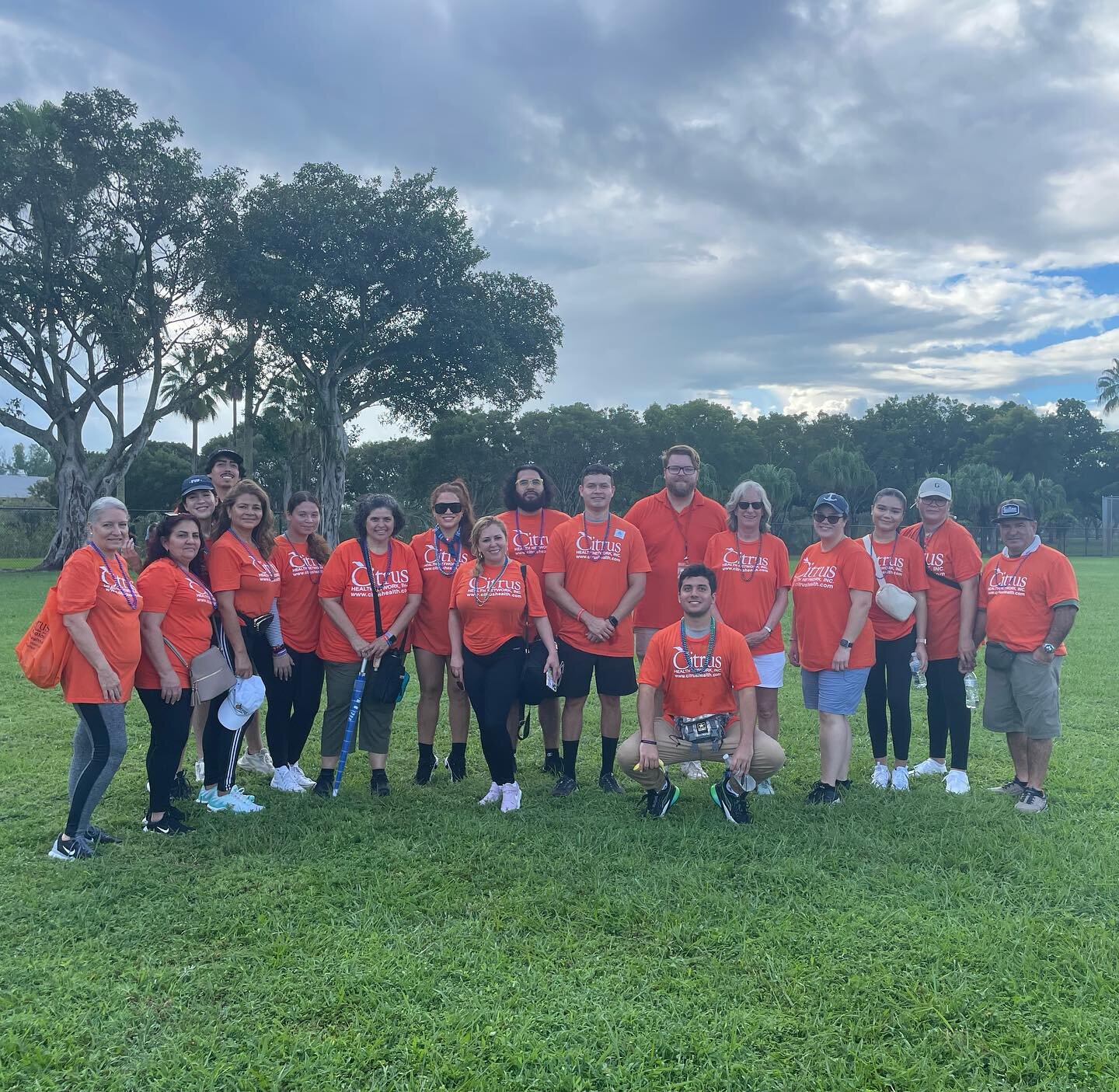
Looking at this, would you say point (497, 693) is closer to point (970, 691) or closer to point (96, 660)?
point (96, 660)

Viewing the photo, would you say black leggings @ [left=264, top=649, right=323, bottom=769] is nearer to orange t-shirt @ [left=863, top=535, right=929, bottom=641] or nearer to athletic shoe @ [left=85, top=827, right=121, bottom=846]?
athletic shoe @ [left=85, top=827, right=121, bottom=846]

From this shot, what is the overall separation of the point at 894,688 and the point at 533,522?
2.65 m

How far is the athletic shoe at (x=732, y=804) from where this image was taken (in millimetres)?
4648

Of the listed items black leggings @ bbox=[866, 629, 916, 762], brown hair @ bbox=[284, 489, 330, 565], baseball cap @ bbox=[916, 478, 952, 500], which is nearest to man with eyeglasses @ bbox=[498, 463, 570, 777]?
brown hair @ bbox=[284, 489, 330, 565]

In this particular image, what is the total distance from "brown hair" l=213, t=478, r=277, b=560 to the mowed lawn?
1.63 metres

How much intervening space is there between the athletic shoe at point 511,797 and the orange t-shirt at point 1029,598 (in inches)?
124

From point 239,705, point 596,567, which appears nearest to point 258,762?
point 239,705

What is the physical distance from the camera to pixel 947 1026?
9.13 feet

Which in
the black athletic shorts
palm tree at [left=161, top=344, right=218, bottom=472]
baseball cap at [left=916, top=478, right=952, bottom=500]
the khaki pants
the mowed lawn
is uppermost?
palm tree at [left=161, top=344, right=218, bottom=472]

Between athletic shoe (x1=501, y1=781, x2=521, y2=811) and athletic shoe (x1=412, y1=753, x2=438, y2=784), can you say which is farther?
athletic shoe (x1=412, y1=753, x2=438, y2=784)

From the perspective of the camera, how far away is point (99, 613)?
13.8ft

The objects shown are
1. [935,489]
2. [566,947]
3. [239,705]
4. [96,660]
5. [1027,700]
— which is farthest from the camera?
[935,489]

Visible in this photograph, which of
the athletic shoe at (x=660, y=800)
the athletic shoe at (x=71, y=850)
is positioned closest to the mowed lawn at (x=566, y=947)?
the athletic shoe at (x=71, y=850)

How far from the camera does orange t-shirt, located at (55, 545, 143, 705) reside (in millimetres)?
4055
